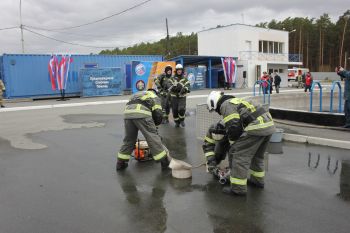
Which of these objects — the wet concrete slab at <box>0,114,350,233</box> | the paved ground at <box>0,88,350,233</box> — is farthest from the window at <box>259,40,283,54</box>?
the wet concrete slab at <box>0,114,350,233</box>

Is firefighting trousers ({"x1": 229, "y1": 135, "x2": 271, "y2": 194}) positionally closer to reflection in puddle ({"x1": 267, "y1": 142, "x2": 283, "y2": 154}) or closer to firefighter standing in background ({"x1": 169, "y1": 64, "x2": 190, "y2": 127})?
reflection in puddle ({"x1": 267, "y1": 142, "x2": 283, "y2": 154})

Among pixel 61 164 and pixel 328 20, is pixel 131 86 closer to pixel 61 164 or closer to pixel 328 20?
pixel 61 164

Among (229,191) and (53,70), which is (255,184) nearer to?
(229,191)

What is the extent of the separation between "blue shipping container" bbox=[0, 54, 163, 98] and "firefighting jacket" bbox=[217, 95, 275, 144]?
943 inches

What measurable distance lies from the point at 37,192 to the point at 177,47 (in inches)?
3847

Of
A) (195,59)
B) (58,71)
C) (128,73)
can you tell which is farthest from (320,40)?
(58,71)

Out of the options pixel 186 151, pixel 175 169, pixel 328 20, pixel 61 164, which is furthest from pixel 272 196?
pixel 328 20

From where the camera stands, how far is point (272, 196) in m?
4.93

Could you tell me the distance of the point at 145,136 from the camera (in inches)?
239

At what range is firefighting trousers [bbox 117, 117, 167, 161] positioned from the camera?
6016 mm

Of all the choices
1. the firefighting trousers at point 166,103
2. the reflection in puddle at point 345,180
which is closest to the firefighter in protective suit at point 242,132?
the reflection in puddle at point 345,180

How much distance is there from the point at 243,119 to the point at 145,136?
6.31ft

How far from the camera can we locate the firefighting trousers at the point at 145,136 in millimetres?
6016

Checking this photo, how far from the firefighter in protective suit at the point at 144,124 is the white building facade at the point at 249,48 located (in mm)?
32026
